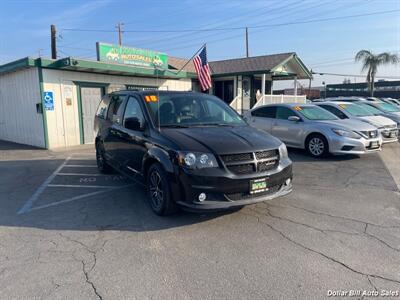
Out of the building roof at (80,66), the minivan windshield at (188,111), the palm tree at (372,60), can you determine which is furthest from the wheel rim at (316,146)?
the palm tree at (372,60)

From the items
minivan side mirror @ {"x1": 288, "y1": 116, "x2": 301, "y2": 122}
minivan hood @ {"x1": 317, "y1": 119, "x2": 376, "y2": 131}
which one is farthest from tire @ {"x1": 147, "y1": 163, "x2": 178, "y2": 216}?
minivan hood @ {"x1": 317, "y1": 119, "x2": 376, "y2": 131}

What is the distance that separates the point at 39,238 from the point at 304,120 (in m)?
7.58

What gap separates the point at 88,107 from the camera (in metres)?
12.6

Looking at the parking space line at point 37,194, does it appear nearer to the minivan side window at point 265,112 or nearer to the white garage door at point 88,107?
the white garage door at point 88,107

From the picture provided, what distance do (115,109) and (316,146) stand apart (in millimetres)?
5668

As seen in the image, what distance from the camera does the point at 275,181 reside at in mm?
4215

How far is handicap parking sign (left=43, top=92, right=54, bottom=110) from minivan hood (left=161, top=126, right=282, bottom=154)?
8254mm

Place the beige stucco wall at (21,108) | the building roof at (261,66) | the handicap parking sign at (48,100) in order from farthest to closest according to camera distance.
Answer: the building roof at (261,66)
the beige stucco wall at (21,108)
the handicap parking sign at (48,100)

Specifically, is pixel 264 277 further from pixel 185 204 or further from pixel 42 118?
pixel 42 118

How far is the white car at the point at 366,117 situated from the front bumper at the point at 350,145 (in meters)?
1.71

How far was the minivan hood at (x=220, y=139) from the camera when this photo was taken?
3993 millimetres

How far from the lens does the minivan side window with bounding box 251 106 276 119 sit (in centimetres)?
1009

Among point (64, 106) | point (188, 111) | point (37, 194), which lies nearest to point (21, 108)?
point (64, 106)
